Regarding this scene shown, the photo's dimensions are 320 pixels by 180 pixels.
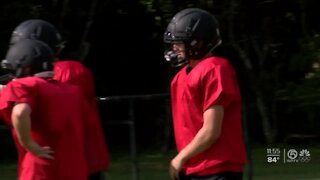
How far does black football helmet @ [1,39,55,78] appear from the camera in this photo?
4.90 m

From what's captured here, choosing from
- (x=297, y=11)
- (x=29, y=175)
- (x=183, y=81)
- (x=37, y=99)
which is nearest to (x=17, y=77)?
(x=37, y=99)

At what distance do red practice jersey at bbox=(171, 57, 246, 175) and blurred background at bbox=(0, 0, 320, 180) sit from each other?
6061 millimetres

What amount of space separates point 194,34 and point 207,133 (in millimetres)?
628

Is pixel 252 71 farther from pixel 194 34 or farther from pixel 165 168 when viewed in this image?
pixel 194 34

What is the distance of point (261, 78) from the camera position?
14367 mm

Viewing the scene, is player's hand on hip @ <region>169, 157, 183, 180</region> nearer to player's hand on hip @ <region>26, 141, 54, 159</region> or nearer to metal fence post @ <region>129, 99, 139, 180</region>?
player's hand on hip @ <region>26, 141, 54, 159</region>

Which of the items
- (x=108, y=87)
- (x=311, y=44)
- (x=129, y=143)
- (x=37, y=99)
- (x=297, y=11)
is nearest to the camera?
(x=37, y=99)

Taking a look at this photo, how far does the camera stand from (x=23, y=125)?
467 centimetres

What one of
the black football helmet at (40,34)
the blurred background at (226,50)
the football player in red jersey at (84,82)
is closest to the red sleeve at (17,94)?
the black football helmet at (40,34)

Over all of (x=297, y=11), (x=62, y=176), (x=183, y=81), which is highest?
(x=183, y=81)

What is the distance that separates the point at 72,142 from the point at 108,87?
10539 millimetres

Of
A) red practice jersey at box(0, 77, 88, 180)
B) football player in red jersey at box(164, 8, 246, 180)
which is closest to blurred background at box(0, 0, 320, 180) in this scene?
red practice jersey at box(0, 77, 88, 180)

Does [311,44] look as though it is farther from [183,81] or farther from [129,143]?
[183,81]

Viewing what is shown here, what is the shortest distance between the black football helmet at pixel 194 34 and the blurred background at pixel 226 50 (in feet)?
19.7
